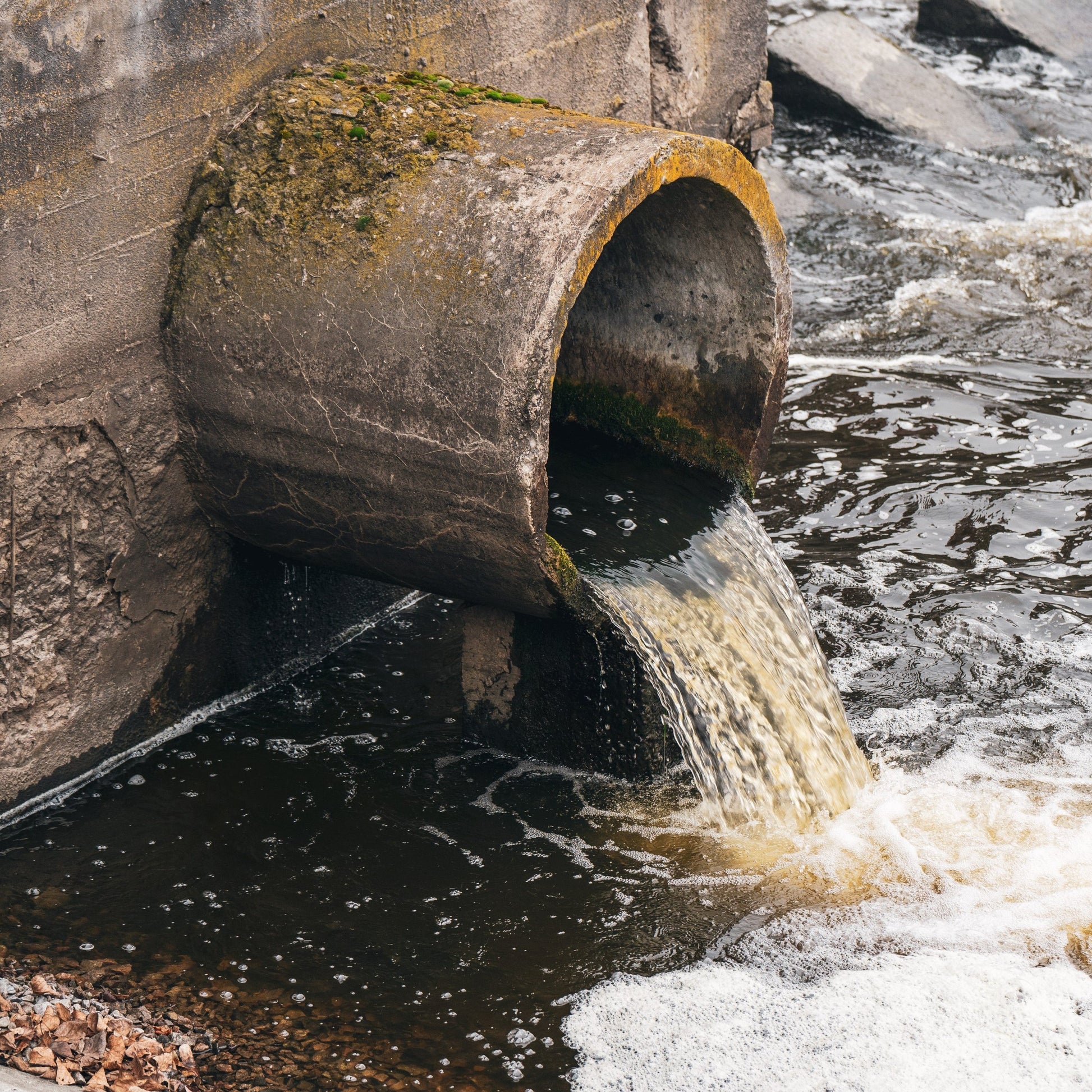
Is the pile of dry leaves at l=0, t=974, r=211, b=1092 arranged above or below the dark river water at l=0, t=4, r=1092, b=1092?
above

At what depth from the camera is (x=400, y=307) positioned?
357 centimetres

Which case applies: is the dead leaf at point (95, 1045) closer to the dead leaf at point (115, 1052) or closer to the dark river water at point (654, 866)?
the dead leaf at point (115, 1052)

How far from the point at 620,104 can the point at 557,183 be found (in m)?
2.43

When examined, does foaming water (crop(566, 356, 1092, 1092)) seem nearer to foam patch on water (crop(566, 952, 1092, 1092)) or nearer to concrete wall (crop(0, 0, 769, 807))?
foam patch on water (crop(566, 952, 1092, 1092))

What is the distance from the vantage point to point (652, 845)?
389cm

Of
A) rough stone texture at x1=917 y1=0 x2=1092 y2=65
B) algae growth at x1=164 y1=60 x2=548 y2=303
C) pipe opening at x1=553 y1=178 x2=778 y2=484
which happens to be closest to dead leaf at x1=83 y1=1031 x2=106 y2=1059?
algae growth at x1=164 y1=60 x2=548 y2=303

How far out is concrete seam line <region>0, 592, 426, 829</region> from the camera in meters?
3.91

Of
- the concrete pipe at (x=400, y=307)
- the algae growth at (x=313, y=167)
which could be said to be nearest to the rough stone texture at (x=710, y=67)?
the concrete pipe at (x=400, y=307)

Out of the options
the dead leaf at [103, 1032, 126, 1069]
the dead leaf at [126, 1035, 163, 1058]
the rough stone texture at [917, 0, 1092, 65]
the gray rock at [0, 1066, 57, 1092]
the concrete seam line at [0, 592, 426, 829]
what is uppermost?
the rough stone texture at [917, 0, 1092, 65]

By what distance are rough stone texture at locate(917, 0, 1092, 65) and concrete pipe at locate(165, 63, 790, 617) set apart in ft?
33.6

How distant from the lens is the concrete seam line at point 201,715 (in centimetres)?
391

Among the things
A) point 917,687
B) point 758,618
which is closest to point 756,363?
point 758,618

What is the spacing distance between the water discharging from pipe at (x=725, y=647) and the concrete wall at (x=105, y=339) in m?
1.27

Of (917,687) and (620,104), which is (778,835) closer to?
(917,687)
